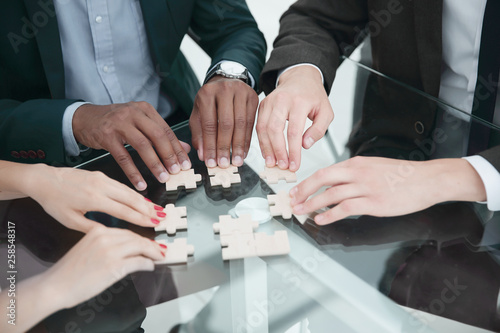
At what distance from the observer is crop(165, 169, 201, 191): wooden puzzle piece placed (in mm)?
1414

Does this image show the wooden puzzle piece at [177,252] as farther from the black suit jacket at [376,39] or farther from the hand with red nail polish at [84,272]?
the black suit jacket at [376,39]

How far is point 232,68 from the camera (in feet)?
5.82

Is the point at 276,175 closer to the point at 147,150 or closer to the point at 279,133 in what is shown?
the point at 279,133

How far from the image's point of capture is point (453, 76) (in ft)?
5.70

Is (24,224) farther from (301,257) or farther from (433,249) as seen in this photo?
(433,249)

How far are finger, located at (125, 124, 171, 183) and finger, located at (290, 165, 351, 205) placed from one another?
1.37 feet

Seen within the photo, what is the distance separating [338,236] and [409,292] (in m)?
0.23

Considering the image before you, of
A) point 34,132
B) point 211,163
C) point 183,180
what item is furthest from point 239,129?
point 34,132

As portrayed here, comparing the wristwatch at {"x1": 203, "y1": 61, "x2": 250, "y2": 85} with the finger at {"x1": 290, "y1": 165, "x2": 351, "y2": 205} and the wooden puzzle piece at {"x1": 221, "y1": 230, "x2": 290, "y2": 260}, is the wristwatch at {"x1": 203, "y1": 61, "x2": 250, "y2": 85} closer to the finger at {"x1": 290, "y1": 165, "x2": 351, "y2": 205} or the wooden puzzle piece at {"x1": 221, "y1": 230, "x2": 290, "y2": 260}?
the finger at {"x1": 290, "y1": 165, "x2": 351, "y2": 205}

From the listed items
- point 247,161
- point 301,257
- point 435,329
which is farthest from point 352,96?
point 435,329

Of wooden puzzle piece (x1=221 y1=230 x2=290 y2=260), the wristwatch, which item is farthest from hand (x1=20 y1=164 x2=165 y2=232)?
the wristwatch

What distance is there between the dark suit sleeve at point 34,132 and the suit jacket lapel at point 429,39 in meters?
1.23

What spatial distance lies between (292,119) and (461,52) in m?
0.68

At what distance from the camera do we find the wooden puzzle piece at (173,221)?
1258 millimetres
